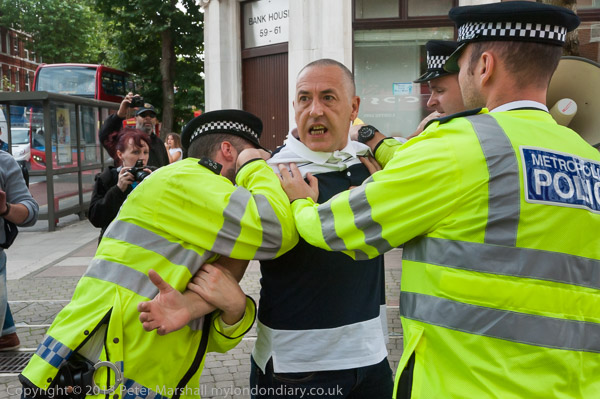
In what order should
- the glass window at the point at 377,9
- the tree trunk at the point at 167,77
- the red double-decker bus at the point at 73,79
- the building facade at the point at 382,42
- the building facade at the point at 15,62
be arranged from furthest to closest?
the building facade at the point at 15,62
the tree trunk at the point at 167,77
the red double-decker bus at the point at 73,79
the glass window at the point at 377,9
the building facade at the point at 382,42

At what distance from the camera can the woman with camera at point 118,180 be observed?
4551 mm

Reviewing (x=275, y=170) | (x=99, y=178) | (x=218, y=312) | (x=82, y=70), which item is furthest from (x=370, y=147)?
(x=82, y=70)

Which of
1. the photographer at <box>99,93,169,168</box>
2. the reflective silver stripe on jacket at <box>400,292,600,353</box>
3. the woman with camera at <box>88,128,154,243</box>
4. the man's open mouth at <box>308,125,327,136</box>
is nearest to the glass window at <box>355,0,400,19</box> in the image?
the photographer at <box>99,93,169,168</box>

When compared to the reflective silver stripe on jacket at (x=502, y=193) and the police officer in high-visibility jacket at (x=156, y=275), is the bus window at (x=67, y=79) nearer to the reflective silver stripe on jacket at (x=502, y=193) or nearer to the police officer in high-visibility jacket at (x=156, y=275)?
the police officer in high-visibility jacket at (x=156, y=275)

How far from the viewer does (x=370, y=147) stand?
2678mm

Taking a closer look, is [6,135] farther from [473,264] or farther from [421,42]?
[473,264]

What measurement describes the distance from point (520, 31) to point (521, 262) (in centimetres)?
66

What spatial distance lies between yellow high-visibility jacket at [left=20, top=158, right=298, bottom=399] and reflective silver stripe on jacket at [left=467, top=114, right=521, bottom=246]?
721mm

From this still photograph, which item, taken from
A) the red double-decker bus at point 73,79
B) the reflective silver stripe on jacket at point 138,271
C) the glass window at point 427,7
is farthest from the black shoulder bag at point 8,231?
the red double-decker bus at point 73,79

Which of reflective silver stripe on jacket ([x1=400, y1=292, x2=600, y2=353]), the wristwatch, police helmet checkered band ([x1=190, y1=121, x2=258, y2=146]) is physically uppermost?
police helmet checkered band ([x1=190, y1=121, x2=258, y2=146])

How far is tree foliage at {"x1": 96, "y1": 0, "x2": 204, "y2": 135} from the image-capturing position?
70.2 feet

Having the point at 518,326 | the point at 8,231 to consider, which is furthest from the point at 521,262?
the point at 8,231

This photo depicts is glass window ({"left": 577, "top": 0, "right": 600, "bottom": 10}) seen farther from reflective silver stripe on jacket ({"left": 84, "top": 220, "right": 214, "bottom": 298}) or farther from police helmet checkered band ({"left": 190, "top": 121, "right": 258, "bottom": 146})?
reflective silver stripe on jacket ({"left": 84, "top": 220, "right": 214, "bottom": 298})

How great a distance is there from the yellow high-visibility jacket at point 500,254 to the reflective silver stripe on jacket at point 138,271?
722 mm
